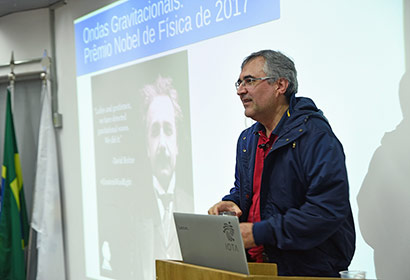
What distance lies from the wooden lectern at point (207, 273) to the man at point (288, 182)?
0.16 metres

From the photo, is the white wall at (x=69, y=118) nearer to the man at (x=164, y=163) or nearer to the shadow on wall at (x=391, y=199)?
the man at (x=164, y=163)

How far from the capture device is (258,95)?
2.12 metres

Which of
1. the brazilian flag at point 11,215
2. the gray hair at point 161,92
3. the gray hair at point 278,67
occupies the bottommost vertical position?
the brazilian flag at point 11,215

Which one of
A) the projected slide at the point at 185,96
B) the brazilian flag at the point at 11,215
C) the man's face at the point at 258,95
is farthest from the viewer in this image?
the brazilian flag at the point at 11,215

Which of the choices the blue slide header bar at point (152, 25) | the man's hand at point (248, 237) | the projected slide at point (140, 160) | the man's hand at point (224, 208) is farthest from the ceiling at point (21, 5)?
the man's hand at point (248, 237)

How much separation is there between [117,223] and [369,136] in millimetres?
2377

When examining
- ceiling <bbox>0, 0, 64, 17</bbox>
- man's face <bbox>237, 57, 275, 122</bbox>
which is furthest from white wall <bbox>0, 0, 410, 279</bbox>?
man's face <bbox>237, 57, 275, 122</bbox>

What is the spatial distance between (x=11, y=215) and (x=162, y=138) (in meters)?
1.91

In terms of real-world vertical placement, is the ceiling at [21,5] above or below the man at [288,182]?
above

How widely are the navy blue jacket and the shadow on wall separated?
1.26 feet

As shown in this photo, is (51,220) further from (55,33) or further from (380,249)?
(380,249)

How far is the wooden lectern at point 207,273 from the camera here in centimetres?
158

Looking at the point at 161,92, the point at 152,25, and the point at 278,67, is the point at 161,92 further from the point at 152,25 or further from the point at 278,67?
the point at 278,67

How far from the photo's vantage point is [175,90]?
142 inches
